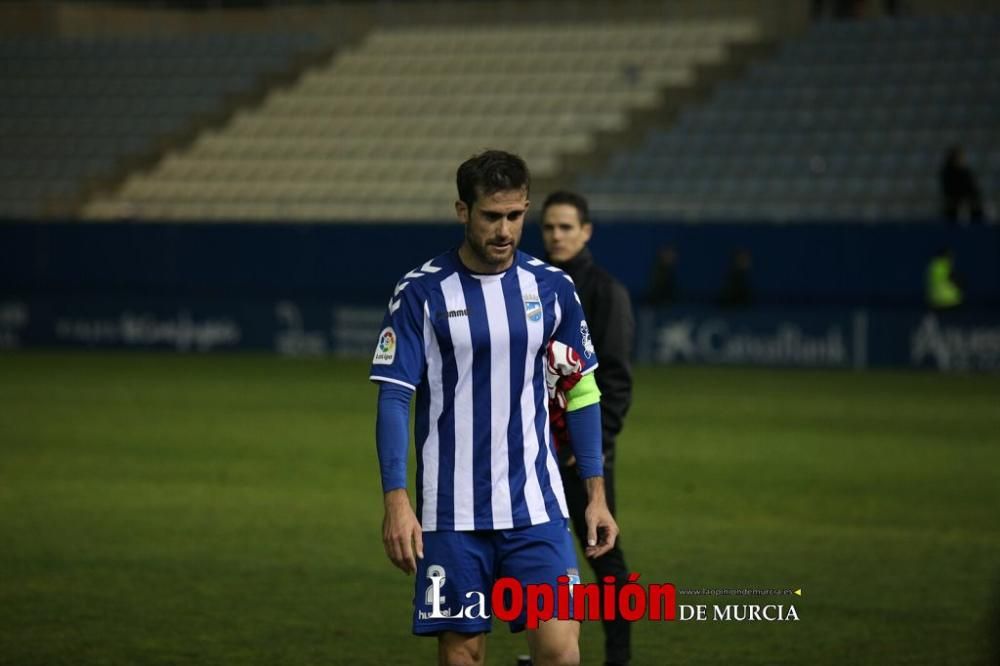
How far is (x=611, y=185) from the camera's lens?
104 feet

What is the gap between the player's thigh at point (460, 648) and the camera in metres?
5.55

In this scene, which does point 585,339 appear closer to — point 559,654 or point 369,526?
point 559,654

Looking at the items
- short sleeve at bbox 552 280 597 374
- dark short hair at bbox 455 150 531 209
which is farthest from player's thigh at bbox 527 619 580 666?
dark short hair at bbox 455 150 531 209

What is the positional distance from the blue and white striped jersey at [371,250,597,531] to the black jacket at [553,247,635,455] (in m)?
1.92

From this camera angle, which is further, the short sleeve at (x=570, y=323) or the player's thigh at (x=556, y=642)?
the short sleeve at (x=570, y=323)

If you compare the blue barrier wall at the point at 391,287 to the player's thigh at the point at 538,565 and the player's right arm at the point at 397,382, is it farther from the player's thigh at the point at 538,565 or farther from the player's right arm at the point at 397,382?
the player's right arm at the point at 397,382

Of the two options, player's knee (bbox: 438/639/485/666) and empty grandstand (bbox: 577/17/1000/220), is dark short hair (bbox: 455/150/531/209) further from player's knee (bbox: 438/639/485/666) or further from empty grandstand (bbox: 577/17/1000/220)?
empty grandstand (bbox: 577/17/1000/220)

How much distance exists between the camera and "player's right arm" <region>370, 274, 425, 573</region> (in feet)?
17.7

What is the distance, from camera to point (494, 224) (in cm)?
547

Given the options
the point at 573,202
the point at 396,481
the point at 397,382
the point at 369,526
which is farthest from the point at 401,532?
the point at 369,526

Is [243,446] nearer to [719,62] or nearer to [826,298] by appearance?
[826,298]

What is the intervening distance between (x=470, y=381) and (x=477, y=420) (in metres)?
0.13

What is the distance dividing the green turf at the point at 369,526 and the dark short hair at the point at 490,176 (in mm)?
1963

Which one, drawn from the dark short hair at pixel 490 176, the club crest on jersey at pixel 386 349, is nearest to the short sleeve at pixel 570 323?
the dark short hair at pixel 490 176
